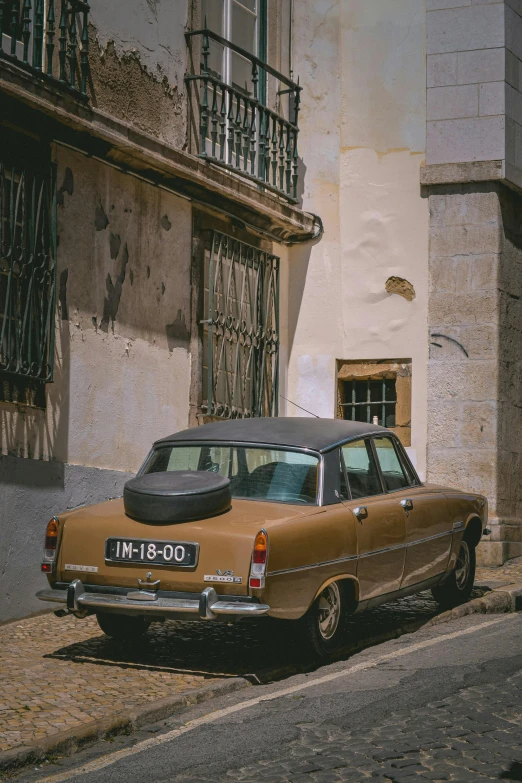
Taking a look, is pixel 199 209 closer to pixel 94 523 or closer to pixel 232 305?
pixel 232 305

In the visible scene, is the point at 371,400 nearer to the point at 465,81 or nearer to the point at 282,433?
the point at 465,81

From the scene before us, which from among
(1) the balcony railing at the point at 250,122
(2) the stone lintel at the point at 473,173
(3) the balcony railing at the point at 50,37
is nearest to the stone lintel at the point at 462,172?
(2) the stone lintel at the point at 473,173

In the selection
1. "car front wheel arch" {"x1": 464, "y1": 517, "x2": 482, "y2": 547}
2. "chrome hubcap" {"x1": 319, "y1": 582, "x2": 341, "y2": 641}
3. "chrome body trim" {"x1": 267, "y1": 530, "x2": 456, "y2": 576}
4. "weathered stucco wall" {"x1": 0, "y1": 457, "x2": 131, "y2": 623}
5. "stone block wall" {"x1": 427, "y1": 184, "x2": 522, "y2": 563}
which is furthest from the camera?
"stone block wall" {"x1": 427, "y1": 184, "x2": 522, "y2": 563}

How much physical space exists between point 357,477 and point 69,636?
2553 mm

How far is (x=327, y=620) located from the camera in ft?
26.1

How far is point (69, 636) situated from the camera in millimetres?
8992

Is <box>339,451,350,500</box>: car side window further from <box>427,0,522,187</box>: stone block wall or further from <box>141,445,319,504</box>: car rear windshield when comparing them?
<box>427,0,522,187</box>: stone block wall

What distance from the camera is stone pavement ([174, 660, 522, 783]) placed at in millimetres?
5324

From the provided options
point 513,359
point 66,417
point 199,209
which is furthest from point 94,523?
point 513,359

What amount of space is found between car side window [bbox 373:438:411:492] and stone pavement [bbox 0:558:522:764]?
113 centimetres

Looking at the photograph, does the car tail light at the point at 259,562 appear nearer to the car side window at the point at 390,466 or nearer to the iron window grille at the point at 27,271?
the car side window at the point at 390,466

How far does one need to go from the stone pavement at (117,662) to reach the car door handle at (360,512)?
3.19ft

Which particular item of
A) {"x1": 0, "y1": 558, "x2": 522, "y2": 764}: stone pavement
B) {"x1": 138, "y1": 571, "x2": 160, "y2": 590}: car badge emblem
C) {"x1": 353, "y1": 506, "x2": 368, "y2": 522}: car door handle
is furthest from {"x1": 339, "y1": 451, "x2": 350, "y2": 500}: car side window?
{"x1": 138, "y1": 571, "x2": 160, "y2": 590}: car badge emblem

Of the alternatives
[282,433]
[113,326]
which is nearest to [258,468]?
[282,433]
